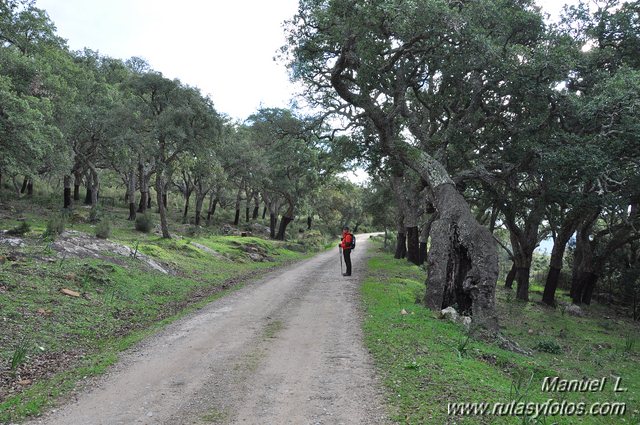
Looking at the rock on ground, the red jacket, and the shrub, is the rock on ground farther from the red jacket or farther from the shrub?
the shrub

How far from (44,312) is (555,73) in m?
15.9

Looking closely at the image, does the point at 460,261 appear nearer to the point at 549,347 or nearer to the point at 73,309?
the point at 549,347

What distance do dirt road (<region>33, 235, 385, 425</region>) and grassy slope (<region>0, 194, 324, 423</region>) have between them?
2.15ft

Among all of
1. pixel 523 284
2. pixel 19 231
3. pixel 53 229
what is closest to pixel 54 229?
pixel 53 229

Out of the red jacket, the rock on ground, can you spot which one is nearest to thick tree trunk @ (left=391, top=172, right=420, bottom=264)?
the red jacket

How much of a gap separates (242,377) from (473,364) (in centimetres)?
413

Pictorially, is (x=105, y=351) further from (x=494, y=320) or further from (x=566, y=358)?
(x=566, y=358)

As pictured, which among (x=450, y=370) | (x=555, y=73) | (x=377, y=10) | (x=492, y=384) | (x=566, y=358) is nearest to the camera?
(x=492, y=384)

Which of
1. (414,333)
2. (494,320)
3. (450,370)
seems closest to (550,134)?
(494,320)

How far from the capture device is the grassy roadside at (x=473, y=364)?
5.71 metres

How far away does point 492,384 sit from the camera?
6.50m

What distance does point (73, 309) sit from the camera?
10133 mm

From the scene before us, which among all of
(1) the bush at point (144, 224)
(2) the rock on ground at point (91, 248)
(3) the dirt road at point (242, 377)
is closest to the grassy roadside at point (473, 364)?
(3) the dirt road at point (242, 377)

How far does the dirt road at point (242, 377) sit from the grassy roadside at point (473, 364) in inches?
19.5
